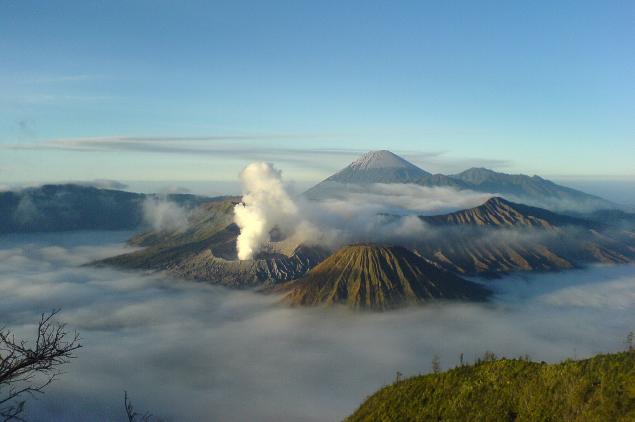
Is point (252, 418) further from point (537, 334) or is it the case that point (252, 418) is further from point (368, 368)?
point (537, 334)

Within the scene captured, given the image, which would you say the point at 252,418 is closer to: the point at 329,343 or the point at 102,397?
the point at 102,397

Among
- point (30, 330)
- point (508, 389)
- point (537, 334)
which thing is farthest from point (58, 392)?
point (537, 334)

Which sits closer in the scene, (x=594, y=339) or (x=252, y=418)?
(x=252, y=418)

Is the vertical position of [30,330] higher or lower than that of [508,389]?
lower

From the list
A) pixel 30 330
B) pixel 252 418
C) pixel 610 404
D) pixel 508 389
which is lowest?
pixel 30 330

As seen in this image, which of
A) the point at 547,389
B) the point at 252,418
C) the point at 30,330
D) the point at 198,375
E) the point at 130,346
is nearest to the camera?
the point at 547,389

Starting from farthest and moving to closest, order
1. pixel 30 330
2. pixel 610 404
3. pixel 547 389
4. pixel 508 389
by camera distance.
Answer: pixel 30 330 < pixel 508 389 < pixel 547 389 < pixel 610 404
